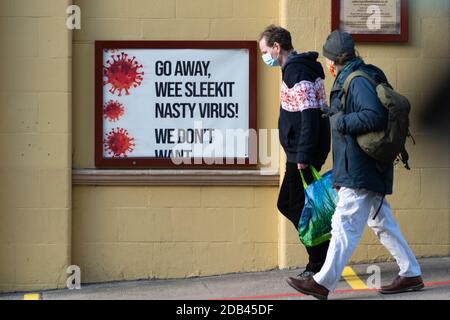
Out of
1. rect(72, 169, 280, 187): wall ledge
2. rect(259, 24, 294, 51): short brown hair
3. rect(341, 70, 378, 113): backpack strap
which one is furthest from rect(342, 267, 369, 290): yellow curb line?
rect(259, 24, 294, 51): short brown hair

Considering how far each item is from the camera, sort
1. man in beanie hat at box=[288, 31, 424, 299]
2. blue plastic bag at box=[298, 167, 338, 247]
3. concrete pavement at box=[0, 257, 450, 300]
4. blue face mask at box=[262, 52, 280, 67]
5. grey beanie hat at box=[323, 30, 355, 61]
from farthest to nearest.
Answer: blue face mask at box=[262, 52, 280, 67]
concrete pavement at box=[0, 257, 450, 300]
blue plastic bag at box=[298, 167, 338, 247]
grey beanie hat at box=[323, 30, 355, 61]
man in beanie hat at box=[288, 31, 424, 299]

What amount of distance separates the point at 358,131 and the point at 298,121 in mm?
701

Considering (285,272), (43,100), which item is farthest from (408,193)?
(43,100)

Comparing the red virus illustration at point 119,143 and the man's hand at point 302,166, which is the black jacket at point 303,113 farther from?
the red virus illustration at point 119,143

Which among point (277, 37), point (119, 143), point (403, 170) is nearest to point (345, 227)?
point (277, 37)

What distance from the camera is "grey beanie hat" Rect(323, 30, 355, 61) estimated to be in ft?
15.6

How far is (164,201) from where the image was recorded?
6254mm

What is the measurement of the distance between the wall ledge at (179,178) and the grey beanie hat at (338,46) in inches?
65.8

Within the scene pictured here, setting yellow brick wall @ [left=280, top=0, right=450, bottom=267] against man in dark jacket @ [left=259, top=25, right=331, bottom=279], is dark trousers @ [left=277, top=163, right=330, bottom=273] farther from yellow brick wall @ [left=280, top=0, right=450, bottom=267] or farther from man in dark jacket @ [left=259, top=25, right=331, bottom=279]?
yellow brick wall @ [left=280, top=0, right=450, bottom=267]

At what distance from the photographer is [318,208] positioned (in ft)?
16.2

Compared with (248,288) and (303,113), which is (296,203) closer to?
(303,113)

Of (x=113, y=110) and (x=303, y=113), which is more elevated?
(x=113, y=110)

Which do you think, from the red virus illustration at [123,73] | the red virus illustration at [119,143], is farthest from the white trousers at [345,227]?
the red virus illustration at [123,73]

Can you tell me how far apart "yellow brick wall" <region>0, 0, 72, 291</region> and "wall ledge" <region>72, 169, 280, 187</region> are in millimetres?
292
